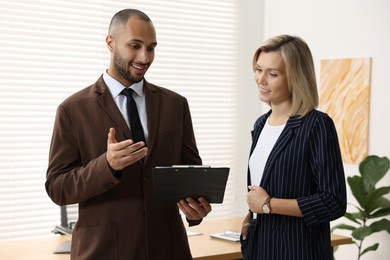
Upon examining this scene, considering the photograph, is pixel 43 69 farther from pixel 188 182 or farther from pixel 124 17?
pixel 188 182

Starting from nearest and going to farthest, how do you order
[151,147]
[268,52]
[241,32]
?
[151,147] < [268,52] < [241,32]

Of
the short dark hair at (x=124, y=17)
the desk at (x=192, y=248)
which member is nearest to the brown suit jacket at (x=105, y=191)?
the short dark hair at (x=124, y=17)

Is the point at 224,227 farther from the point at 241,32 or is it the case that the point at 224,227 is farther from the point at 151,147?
the point at 241,32

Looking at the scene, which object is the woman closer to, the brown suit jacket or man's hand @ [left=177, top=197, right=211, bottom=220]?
man's hand @ [left=177, top=197, right=211, bottom=220]

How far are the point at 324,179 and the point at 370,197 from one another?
2517 mm

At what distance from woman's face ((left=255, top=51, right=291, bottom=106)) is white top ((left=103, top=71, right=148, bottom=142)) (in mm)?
491

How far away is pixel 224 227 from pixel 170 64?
84.8 inches

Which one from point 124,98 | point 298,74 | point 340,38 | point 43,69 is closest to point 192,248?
point 124,98

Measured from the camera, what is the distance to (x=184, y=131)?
2539 millimetres

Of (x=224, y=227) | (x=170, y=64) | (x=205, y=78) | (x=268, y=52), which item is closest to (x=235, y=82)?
(x=205, y=78)

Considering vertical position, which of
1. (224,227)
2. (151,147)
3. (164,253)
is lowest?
(224,227)

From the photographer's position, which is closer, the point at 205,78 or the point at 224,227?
the point at 224,227

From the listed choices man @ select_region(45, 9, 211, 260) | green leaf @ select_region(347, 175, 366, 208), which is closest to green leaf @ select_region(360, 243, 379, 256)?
green leaf @ select_region(347, 175, 366, 208)

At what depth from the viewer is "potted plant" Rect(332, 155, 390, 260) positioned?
15.2 ft
